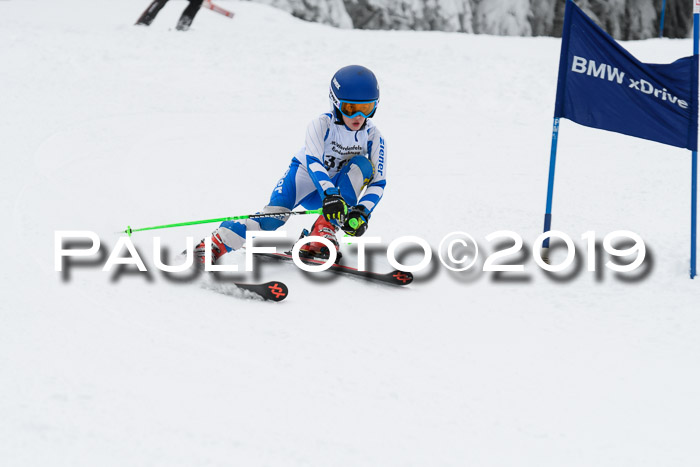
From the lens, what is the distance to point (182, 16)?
12.9m

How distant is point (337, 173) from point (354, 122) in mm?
445

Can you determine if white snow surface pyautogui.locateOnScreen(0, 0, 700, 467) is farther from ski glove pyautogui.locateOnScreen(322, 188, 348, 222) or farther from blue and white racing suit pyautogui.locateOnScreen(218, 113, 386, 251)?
ski glove pyautogui.locateOnScreen(322, 188, 348, 222)

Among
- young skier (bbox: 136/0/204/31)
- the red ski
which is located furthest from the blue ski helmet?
young skier (bbox: 136/0/204/31)

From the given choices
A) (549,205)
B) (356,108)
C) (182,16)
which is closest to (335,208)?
(356,108)

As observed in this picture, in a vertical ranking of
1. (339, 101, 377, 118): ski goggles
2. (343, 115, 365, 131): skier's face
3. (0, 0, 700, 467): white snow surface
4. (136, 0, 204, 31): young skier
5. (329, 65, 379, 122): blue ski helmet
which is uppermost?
(136, 0, 204, 31): young skier

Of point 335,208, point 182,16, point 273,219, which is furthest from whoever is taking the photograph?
point 182,16

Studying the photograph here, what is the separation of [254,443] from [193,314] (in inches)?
55.6

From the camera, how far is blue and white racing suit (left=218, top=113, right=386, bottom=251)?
5.02 meters

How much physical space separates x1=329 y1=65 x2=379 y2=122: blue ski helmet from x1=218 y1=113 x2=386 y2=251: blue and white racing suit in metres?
0.20

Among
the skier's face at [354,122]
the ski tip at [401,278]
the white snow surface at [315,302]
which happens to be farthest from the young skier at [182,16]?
the ski tip at [401,278]

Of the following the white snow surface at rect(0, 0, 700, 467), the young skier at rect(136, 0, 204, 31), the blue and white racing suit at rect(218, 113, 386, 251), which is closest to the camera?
the white snow surface at rect(0, 0, 700, 467)

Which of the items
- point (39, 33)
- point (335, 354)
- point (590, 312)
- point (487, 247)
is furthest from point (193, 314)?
point (39, 33)

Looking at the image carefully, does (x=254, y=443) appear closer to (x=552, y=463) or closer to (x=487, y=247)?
(x=552, y=463)

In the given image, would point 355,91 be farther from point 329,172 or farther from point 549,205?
point 549,205
